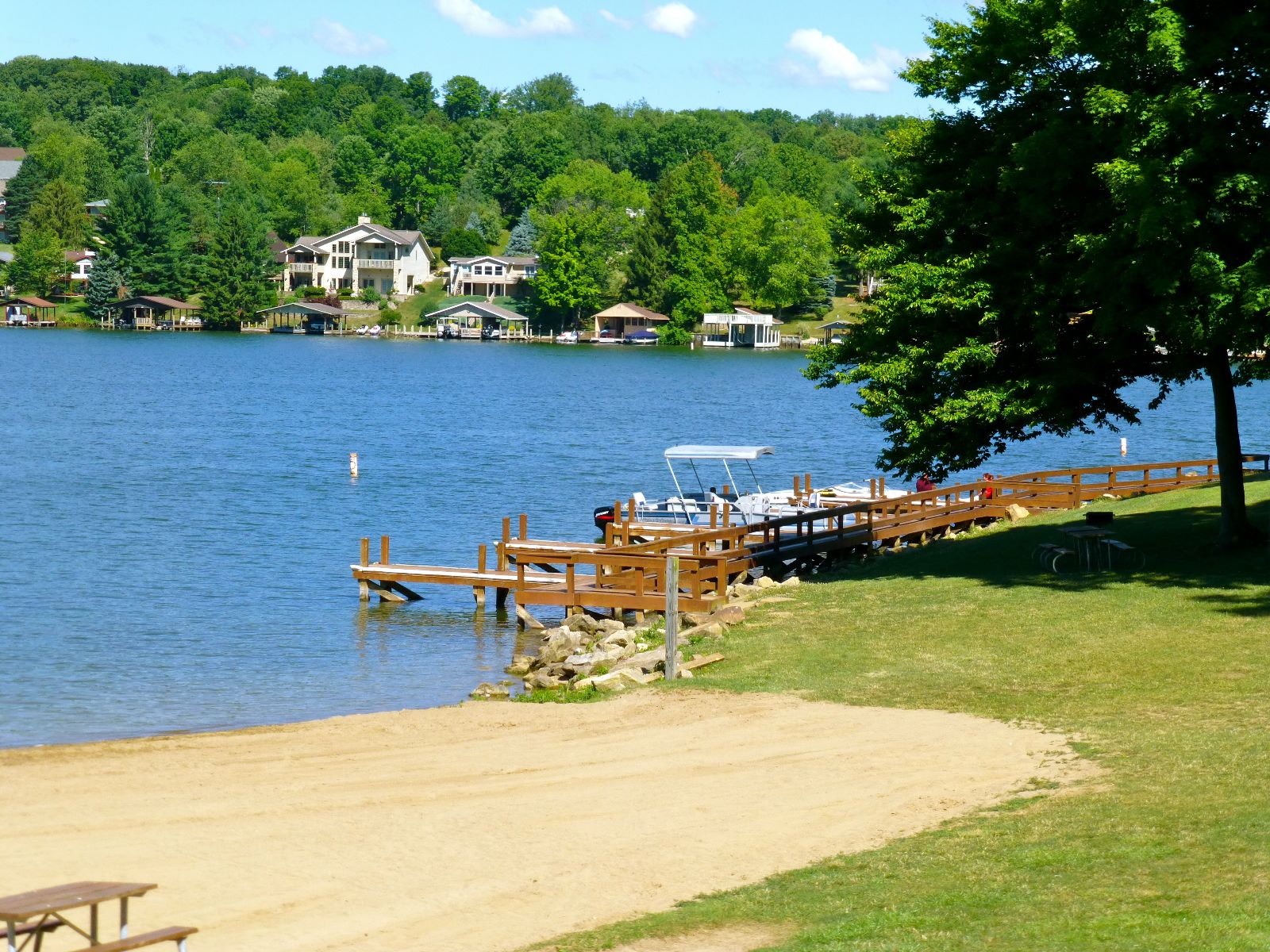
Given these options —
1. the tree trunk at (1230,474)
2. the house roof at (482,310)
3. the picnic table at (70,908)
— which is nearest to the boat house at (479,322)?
the house roof at (482,310)

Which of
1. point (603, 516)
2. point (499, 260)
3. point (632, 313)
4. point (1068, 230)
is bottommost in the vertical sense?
point (603, 516)

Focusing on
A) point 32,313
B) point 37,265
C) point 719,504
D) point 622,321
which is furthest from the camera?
point 37,265

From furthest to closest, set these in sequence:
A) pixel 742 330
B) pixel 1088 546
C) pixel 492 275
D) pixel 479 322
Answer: pixel 492 275
pixel 479 322
pixel 742 330
pixel 1088 546

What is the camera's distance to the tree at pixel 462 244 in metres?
197

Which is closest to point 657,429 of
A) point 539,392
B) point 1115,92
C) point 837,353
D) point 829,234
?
point 539,392

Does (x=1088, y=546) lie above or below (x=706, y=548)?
above

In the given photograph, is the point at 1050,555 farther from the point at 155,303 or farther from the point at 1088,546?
the point at 155,303

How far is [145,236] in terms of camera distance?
17638 cm

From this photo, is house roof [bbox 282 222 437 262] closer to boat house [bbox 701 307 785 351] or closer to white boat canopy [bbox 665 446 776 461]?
boat house [bbox 701 307 785 351]

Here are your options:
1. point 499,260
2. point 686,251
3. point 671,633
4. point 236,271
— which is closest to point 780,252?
point 686,251

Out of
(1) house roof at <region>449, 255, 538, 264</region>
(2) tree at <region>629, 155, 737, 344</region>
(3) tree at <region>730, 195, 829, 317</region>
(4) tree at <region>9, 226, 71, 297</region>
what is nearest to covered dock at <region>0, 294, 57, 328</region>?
(4) tree at <region>9, 226, 71, 297</region>

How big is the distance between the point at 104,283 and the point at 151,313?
19.8ft

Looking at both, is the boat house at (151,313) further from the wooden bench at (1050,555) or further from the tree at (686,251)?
the wooden bench at (1050,555)

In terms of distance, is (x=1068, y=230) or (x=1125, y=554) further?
(x=1125, y=554)
